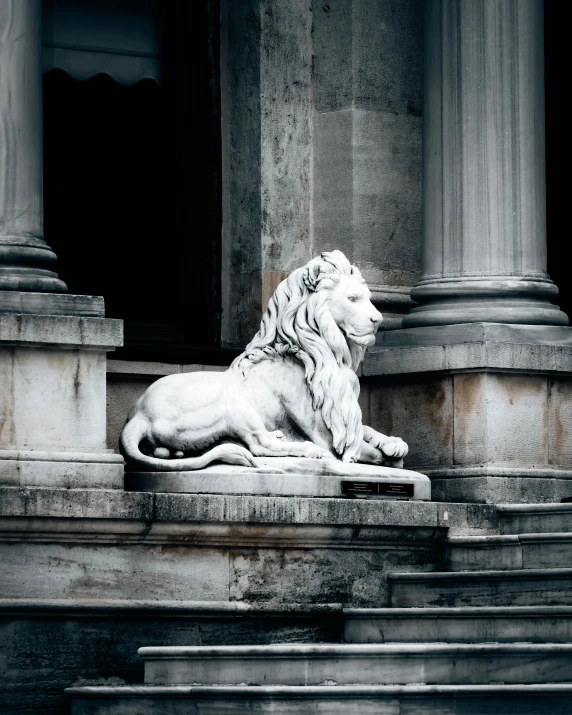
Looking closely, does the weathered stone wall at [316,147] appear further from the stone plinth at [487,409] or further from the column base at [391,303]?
the stone plinth at [487,409]

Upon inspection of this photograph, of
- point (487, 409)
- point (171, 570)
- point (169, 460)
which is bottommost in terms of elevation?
point (171, 570)

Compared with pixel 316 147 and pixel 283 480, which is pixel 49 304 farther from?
pixel 316 147

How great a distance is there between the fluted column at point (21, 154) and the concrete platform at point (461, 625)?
3092 mm

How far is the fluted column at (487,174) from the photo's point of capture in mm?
Result: 15789

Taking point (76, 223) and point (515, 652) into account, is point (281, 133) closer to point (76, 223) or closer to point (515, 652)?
point (76, 223)

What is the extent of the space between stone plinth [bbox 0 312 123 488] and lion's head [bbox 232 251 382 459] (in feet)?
4.33

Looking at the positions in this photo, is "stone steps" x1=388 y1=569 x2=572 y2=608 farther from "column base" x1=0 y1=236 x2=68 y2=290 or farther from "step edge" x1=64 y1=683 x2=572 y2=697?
"column base" x1=0 y1=236 x2=68 y2=290

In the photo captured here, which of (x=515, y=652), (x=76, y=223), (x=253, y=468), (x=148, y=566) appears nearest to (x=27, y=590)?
(x=148, y=566)

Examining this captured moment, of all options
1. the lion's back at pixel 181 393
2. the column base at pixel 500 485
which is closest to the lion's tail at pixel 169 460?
the lion's back at pixel 181 393

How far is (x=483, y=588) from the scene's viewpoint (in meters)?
13.8

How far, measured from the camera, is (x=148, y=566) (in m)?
13.4

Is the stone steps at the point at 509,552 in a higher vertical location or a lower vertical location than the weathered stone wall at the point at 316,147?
lower

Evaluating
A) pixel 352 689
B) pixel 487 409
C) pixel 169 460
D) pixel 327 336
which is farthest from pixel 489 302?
pixel 352 689

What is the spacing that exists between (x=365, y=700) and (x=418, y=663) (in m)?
0.70
